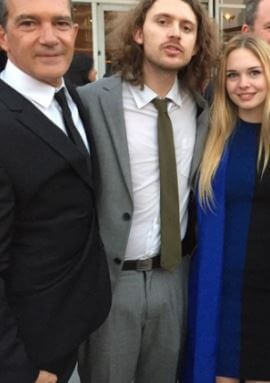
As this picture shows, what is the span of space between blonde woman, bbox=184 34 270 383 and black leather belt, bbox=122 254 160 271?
199 millimetres

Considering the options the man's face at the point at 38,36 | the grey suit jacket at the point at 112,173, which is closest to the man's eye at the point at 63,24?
the man's face at the point at 38,36

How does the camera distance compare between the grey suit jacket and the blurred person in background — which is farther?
the blurred person in background

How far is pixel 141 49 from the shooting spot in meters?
2.41

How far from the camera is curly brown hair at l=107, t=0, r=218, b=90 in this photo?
2373 mm

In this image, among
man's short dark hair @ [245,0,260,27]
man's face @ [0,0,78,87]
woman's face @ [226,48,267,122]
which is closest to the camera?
man's face @ [0,0,78,87]

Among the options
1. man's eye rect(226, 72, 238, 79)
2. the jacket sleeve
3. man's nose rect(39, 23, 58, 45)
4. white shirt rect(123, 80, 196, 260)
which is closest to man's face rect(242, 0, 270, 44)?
man's eye rect(226, 72, 238, 79)

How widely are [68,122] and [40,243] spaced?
443 mm

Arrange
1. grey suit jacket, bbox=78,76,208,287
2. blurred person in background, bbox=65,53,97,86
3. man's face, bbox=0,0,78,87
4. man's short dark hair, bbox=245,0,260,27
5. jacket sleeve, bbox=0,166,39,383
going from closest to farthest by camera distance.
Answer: jacket sleeve, bbox=0,166,39,383, man's face, bbox=0,0,78,87, grey suit jacket, bbox=78,76,208,287, man's short dark hair, bbox=245,0,260,27, blurred person in background, bbox=65,53,97,86

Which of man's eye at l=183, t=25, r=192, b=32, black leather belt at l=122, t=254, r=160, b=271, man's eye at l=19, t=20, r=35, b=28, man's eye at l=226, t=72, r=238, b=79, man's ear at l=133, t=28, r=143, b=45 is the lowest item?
black leather belt at l=122, t=254, r=160, b=271

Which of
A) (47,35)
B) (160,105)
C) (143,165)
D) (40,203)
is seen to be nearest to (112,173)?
(143,165)

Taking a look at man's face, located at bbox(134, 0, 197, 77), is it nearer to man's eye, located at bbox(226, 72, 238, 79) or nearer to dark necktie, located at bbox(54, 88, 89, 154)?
man's eye, located at bbox(226, 72, 238, 79)

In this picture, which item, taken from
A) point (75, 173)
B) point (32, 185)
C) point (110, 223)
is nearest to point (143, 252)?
point (110, 223)

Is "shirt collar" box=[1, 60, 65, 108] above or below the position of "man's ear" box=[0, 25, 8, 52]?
below

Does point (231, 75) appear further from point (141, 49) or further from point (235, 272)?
point (235, 272)
